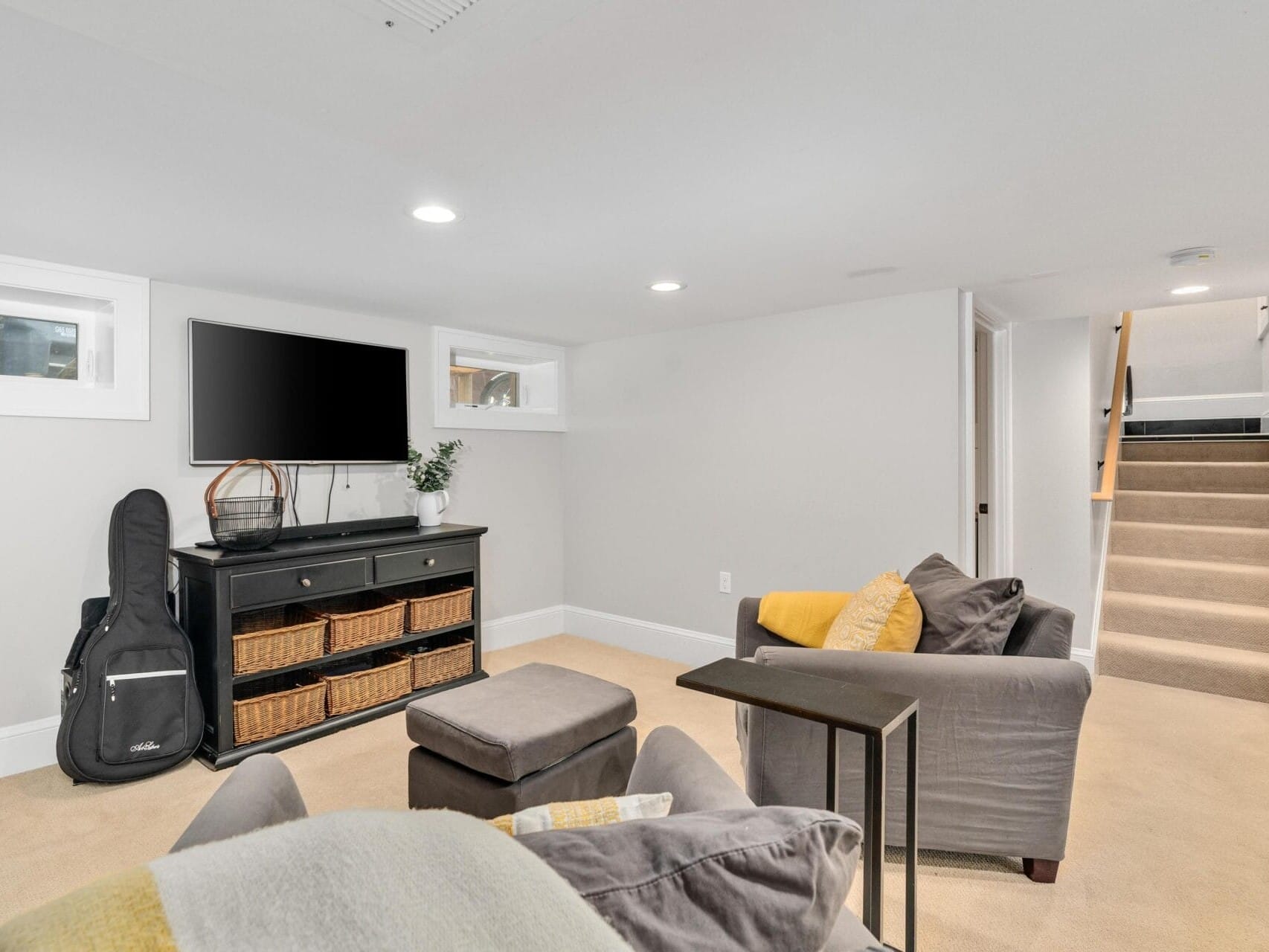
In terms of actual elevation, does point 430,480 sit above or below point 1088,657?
above

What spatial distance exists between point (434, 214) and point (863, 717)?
75.9 inches

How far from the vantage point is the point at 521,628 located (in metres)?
4.74

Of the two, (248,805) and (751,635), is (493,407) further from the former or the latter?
(248,805)

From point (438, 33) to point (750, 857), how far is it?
4.57 feet

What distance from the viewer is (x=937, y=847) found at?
2.04 m

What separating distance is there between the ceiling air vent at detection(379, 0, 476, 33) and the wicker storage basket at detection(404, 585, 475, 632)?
2.87 m

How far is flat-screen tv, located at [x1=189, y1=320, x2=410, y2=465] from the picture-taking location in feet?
10.6

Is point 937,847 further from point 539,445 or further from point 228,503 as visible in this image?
point 539,445

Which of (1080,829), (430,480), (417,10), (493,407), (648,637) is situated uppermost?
(417,10)

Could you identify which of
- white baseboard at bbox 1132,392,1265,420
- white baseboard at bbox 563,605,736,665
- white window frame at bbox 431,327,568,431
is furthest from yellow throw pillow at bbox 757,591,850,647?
white baseboard at bbox 1132,392,1265,420

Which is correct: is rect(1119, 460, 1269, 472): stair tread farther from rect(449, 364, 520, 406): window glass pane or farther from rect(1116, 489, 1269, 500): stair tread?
rect(449, 364, 520, 406): window glass pane

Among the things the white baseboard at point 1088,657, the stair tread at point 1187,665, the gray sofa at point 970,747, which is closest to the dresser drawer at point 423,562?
the gray sofa at point 970,747

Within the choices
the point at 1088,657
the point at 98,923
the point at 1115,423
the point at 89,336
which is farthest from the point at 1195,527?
the point at 89,336

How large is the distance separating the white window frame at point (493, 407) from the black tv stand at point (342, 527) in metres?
0.71
